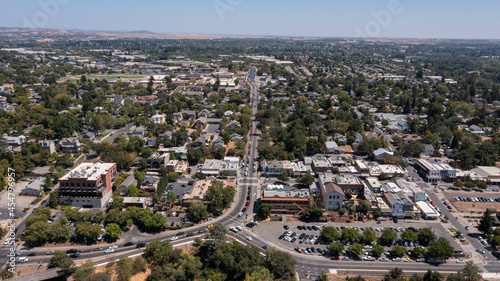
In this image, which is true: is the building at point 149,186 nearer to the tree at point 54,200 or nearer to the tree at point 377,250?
the tree at point 54,200

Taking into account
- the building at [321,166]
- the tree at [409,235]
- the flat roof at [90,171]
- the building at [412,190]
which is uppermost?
the flat roof at [90,171]

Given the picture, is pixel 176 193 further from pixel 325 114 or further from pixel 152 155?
pixel 325 114

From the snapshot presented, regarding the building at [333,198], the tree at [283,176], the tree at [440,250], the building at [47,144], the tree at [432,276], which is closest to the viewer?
the tree at [432,276]

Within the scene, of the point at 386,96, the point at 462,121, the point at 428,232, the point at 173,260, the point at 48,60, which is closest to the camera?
the point at 173,260

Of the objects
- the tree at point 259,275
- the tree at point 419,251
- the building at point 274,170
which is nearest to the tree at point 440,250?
the tree at point 419,251

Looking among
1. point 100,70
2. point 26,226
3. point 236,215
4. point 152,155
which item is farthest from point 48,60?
point 236,215

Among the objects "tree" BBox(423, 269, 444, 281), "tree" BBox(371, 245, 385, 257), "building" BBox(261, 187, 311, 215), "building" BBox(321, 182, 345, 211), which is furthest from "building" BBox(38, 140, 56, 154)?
"tree" BBox(423, 269, 444, 281)

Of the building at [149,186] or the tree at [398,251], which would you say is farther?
the building at [149,186]
